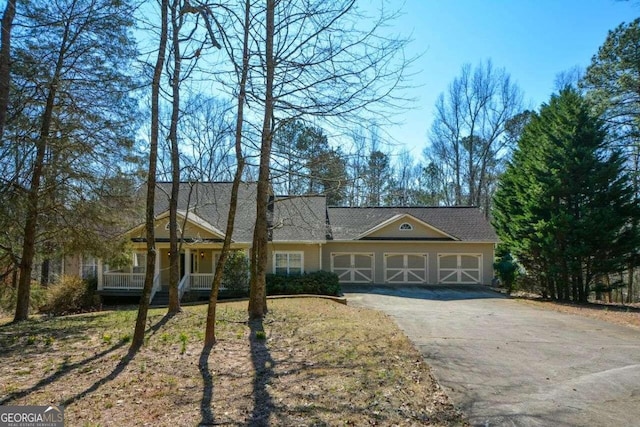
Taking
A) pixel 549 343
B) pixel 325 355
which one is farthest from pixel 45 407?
pixel 549 343

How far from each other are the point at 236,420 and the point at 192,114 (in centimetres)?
1041

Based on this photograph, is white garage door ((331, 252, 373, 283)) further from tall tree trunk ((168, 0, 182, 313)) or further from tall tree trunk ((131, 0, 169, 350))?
tall tree trunk ((131, 0, 169, 350))

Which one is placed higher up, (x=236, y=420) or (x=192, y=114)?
(x=192, y=114)

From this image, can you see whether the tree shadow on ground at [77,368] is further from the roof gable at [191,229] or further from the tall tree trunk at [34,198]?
the roof gable at [191,229]

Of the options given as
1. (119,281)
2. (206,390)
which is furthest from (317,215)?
(206,390)

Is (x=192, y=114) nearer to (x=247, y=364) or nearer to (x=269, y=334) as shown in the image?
(x=269, y=334)

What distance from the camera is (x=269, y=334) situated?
29.7ft

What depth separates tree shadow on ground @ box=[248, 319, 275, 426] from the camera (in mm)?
4680

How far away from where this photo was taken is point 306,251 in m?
21.4

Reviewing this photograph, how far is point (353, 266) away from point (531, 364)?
16.5 m

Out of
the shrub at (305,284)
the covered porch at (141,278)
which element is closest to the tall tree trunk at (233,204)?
the shrub at (305,284)

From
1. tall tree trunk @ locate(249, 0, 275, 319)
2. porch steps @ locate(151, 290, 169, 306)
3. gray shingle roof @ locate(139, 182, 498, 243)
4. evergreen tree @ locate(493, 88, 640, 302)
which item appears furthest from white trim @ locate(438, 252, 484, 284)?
tall tree trunk @ locate(249, 0, 275, 319)

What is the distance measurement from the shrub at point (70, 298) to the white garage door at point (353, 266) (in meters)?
11.6

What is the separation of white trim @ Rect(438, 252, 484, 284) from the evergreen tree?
2.75m
